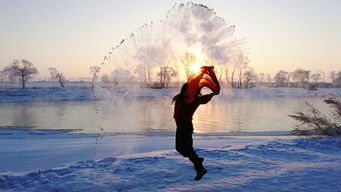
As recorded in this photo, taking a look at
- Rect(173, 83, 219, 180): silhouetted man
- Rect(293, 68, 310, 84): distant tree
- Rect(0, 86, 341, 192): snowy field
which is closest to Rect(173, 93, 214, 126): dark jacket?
Rect(173, 83, 219, 180): silhouetted man

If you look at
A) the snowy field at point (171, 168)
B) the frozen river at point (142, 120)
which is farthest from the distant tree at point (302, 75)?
the snowy field at point (171, 168)

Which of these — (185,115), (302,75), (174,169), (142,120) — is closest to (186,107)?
(185,115)

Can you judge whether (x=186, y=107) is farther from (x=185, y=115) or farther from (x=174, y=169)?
(x=174, y=169)

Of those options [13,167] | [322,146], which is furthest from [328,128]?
[13,167]

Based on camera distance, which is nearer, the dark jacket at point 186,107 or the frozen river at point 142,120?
the dark jacket at point 186,107

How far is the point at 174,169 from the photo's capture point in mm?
6156

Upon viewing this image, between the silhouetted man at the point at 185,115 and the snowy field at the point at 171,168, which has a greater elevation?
the silhouetted man at the point at 185,115

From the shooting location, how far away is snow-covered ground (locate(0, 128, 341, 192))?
516 centimetres

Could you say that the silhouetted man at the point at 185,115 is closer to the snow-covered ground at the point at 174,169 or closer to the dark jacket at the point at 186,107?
the dark jacket at the point at 186,107

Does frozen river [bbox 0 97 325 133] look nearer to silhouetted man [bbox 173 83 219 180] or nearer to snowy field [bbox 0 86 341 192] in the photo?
snowy field [bbox 0 86 341 192]

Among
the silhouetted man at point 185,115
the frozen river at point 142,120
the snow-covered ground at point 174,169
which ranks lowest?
the frozen river at point 142,120

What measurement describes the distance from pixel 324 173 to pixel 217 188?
217 centimetres

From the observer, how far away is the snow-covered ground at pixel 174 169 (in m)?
5.16

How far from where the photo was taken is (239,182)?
5258 millimetres
